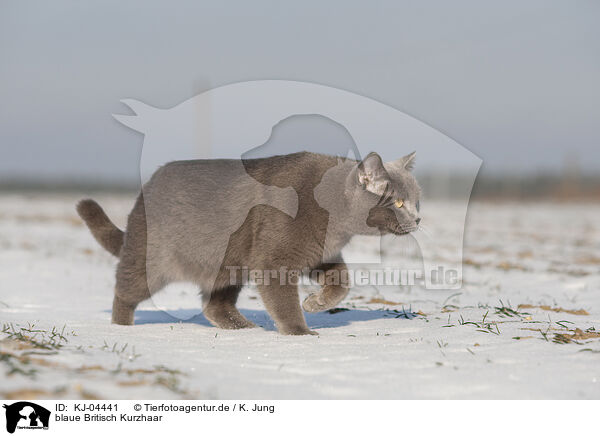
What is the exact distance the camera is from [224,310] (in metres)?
5.10

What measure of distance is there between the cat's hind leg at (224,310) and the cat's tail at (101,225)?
112cm

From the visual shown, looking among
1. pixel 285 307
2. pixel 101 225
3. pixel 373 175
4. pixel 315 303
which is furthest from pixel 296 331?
pixel 101 225

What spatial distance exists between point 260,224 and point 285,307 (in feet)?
2.25

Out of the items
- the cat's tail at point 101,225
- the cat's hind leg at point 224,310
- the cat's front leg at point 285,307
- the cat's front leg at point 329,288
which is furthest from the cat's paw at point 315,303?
the cat's tail at point 101,225

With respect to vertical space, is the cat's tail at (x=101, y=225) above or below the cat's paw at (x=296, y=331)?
above

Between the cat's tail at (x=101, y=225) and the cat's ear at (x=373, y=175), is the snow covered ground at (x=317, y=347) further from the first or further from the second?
the cat's ear at (x=373, y=175)

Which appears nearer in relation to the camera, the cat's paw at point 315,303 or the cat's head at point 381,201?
the cat's head at point 381,201

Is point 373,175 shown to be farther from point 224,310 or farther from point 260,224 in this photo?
point 224,310

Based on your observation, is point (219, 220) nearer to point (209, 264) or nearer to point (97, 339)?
point (209, 264)

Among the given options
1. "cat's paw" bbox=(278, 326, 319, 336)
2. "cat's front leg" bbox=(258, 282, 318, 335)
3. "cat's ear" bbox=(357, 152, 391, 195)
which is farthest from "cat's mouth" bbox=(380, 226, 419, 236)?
"cat's paw" bbox=(278, 326, 319, 336)

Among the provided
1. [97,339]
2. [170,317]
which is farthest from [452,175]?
[97,339]

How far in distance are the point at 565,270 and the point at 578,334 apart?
5.30 m

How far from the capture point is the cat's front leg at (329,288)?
15.4 feet
